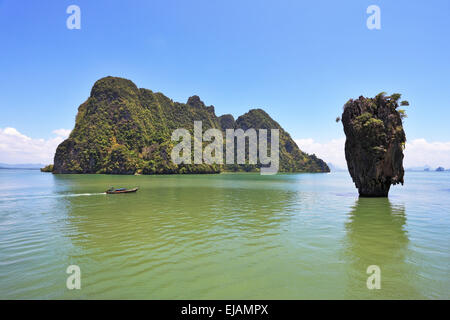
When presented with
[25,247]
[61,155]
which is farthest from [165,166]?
[25,247]

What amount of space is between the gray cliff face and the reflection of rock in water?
15.1 meters

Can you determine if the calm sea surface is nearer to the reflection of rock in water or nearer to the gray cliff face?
the reflection of rock in water

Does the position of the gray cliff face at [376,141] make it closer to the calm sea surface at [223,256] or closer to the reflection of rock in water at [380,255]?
the calm sea surface at [223,256]

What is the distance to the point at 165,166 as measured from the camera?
151m

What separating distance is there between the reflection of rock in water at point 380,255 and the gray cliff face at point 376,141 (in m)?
15.1

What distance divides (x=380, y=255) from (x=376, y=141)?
26906 millimetres

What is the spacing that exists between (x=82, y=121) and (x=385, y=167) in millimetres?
218668

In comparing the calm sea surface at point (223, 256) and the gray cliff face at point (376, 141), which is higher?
the gray cliff face at point (376, 141)

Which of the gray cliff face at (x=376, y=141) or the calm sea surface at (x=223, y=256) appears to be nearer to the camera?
the calm sea surface at (x=223, y=256)

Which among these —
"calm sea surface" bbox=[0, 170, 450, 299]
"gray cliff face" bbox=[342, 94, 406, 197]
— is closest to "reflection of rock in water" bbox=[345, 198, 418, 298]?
"calm sea surface" bbox=[0, 170, 450, 299]

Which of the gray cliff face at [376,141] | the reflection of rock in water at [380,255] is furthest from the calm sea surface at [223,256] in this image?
the gray cliff face at [376,141]

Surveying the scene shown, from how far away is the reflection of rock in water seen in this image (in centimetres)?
791

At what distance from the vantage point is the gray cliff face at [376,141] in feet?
109

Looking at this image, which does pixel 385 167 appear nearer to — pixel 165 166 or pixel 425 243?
pixel 425 243
